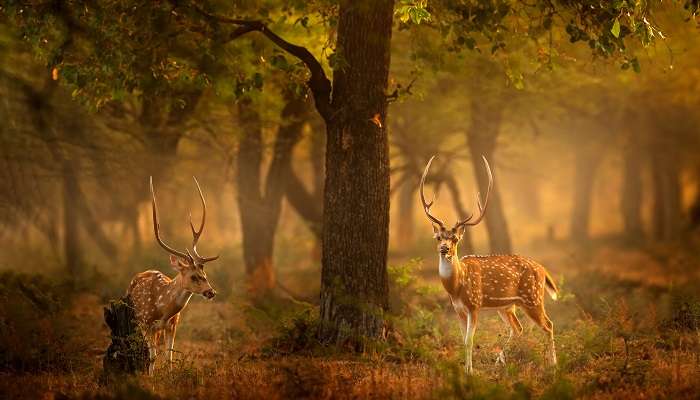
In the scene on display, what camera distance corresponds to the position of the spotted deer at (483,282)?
12.1 metres

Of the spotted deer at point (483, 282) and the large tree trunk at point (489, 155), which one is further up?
the large tree trunk at point (489, 155)

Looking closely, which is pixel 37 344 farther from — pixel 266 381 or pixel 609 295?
pixel 609 295

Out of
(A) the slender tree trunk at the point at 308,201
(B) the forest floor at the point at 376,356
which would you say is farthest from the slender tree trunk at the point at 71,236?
(B) the forest floor at the point at 376,356

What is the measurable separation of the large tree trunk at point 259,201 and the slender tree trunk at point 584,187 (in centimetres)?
1946

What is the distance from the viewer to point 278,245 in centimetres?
3027

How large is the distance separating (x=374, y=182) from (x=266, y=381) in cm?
360

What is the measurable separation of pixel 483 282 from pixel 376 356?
192cm

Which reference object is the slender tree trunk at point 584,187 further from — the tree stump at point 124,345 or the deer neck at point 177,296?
the tree stump at point 124,345

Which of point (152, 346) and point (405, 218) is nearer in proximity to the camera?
point (152, 346)

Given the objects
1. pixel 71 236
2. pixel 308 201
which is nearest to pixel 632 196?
pixel 308 201

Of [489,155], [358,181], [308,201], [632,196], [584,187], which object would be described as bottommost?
[358,181]

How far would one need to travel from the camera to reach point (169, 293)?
40.8ft

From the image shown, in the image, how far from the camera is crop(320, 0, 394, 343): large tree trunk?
500 inches

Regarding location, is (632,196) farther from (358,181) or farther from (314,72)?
(314,72)
